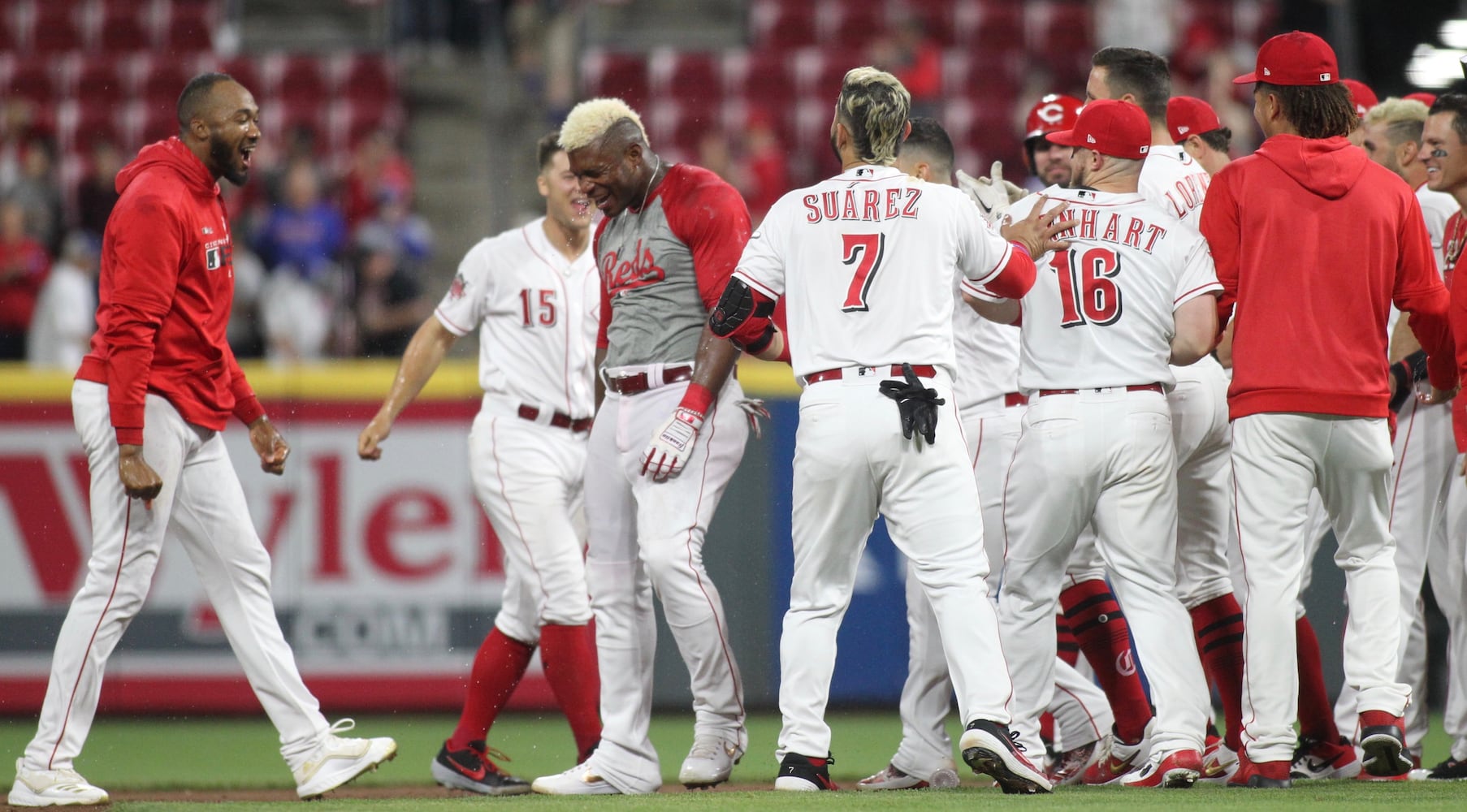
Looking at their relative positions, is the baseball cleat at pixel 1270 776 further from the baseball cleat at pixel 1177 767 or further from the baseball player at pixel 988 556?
the baseball player at pixel 988 556

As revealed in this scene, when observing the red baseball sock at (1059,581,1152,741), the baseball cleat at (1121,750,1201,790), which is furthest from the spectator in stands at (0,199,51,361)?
the baseball cleat at (1121,750,1201,790)

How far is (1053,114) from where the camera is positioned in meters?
6.09

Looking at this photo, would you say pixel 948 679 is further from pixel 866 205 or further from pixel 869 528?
pixel 866 205

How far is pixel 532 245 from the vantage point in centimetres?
596

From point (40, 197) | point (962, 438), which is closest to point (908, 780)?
point (962, 438)

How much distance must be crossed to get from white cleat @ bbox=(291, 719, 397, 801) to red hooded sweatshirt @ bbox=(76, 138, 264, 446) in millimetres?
1082

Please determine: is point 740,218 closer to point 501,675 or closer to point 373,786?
point 501,675

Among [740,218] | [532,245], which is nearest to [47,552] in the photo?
[532,245]

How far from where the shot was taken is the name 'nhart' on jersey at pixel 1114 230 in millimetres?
4820

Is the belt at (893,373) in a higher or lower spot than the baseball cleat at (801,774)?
higher

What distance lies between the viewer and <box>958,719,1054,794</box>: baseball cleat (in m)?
4.44

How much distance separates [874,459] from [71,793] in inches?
103

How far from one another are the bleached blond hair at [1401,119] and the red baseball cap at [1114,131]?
1681mm

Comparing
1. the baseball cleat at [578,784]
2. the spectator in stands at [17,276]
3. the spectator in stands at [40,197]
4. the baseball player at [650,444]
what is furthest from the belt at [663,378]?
the spectator in stands at [40,197]
